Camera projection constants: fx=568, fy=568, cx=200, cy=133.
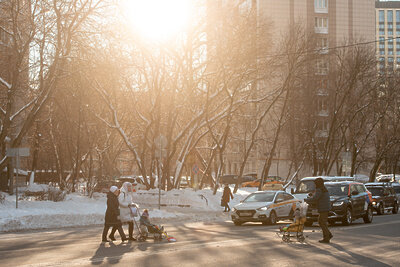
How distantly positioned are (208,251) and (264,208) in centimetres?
1039

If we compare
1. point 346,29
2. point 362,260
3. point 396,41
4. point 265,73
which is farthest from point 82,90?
point 396,41

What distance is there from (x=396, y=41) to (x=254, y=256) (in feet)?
599

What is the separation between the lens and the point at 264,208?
76.1 ft

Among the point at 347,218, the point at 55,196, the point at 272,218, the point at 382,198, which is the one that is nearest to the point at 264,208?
the point at 272,218

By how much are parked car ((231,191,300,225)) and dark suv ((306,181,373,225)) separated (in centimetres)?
166

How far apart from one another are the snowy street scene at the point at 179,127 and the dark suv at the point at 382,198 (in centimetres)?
11

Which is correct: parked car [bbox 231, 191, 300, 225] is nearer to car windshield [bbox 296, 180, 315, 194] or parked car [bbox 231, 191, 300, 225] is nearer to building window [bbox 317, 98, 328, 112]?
car windshield [bbox 296, 180, 315, 194]

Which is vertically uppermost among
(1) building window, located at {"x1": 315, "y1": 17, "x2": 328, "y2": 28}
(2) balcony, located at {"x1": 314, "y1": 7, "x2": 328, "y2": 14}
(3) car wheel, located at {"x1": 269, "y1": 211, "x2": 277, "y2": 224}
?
(2) balcony, located at {"x1": 314, "y1": 7, "x2": 328, "y2": 14}

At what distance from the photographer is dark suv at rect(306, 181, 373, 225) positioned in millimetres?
21203

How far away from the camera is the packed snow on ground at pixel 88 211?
2245 cm

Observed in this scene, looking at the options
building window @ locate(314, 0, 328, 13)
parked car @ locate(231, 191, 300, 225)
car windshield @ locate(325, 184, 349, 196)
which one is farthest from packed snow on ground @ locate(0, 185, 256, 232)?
building window @ locate(314, 0, 328, 13)

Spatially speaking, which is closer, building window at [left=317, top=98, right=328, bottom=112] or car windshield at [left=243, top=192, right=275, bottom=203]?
car windshield at [left=243, top=192, right=275, bottom=203]

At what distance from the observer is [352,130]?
54.0 m

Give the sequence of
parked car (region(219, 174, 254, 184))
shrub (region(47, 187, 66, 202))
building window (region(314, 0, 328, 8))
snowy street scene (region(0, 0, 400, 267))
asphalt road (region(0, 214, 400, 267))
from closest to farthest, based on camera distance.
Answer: asphalt road (region(0, 214, 400, 267))
snowy street scene (region(0, 0, 400, 267))
shrub (region(47, 187, 66, 202))
parked car (region(219, 174, 254, 184))
building window (region(314, 0, 328, 8))
